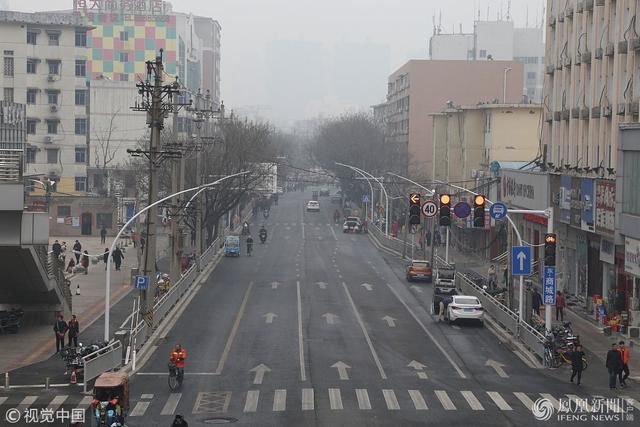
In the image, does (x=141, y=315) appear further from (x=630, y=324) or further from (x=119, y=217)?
(x=119, y=217)

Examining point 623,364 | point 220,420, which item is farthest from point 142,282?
point 623,364

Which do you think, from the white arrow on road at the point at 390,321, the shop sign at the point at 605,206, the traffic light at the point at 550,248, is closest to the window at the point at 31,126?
the white arrow on road at the point at 390,321

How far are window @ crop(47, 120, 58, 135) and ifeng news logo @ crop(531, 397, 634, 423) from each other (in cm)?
7996

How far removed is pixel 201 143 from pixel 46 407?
39720 millimetres

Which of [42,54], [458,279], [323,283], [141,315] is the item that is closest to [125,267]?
[323,283]

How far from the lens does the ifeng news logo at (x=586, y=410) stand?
98.0ft

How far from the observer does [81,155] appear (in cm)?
10744

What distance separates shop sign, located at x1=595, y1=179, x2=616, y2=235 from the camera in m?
48.0

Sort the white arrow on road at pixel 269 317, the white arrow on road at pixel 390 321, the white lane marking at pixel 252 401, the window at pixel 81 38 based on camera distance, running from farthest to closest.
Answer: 1. the window at pixel 81 38
2. the white arrow on road at pixel 269 317
3. the white arrow on road at pixel 390 321
4. the white lane marking at pixel 252 401

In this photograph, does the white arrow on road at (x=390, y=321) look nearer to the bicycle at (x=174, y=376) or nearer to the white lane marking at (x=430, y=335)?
the white lane marking at (x=430, y=335)

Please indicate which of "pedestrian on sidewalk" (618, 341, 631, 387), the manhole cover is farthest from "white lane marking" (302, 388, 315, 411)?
"pedestrian on sidewalk" (618, 341, 631, 387)

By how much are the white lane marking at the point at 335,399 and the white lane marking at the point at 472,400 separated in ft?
12.1

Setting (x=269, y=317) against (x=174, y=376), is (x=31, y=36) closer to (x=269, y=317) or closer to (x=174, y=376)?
(x=269, y=317)

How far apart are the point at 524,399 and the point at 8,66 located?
7928 centimetres
